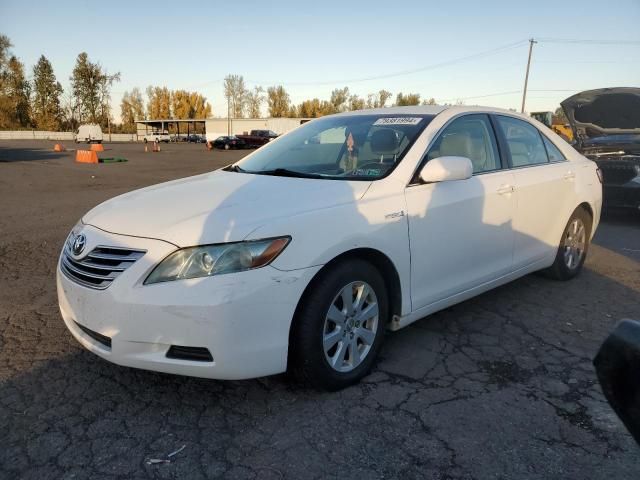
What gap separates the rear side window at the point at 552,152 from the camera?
446 centimetres

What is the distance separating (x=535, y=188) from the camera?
Answer: 4008 millimetres

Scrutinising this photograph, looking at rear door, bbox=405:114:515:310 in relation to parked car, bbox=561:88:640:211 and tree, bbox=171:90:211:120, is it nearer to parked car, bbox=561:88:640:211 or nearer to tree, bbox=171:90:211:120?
parked car, bbox=561:88:640:211

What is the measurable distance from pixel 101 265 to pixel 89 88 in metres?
83.8

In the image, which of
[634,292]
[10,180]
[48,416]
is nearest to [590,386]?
[634,292]

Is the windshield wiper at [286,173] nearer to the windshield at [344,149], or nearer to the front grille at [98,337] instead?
the windshield at [344,149]

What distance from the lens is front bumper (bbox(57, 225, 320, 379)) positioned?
2.28 m

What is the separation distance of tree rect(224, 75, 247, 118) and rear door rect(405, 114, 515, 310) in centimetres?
9264

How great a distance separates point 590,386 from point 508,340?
Answer: 676 millimetres

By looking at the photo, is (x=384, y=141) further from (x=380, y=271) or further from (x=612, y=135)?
(x=612, y=135)

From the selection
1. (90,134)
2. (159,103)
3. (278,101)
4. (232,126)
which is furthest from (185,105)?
(90,134)

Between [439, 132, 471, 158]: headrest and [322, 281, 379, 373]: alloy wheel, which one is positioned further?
[439, 132, 471, 158]: headrest

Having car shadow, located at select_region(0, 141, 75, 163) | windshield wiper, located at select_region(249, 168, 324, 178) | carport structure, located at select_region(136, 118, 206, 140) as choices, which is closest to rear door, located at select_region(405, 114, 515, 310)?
windshield wiper, located at select_region(249, 168, 324, 178)

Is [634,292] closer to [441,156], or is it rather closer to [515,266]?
[515,266]

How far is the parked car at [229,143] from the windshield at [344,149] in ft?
135
